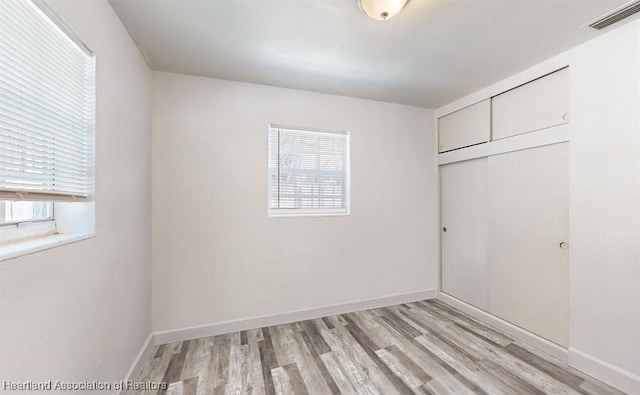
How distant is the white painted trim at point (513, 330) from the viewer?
6.97 ft

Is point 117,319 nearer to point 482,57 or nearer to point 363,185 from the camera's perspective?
point 363,185

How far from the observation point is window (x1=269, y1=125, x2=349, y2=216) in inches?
109

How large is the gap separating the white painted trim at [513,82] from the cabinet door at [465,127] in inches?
2.5

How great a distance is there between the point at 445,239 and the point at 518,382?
5.68 feet

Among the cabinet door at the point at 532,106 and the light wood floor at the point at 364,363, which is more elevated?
the cabinet door at the point at 532,106

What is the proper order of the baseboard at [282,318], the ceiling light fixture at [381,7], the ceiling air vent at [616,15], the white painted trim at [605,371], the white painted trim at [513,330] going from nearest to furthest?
the ceiling light fixture at [381,7] → the ceiling air vent at [616,15] → the white painted trim at [605,371] → the white painted trim at [513,330] → the baseboard at [282,318]

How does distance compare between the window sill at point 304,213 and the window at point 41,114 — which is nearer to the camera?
the window at point 41,114

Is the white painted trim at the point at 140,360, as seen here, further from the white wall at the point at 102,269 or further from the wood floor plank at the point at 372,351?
the wood floor plank at the point at 372,351

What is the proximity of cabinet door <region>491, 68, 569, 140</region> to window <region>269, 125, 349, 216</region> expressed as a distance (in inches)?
64.4

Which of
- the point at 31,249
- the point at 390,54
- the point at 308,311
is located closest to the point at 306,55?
the point at 390,54

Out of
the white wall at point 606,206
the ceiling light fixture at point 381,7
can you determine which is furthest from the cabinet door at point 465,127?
the ceiling light fixture at point 381,7

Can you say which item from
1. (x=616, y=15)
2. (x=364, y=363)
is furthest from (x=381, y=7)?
(x=364, y=363)

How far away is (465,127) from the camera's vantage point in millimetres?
3049

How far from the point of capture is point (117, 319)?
1.61 meters
